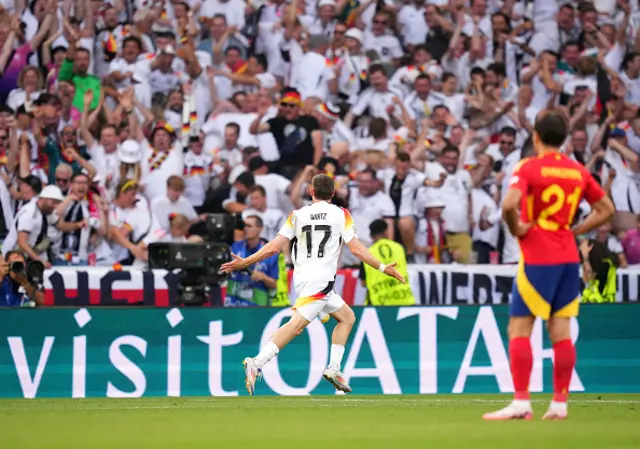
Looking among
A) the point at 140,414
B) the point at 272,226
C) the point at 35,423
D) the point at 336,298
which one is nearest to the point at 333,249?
the point at 336,298

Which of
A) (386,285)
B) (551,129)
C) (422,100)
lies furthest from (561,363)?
(422,100)

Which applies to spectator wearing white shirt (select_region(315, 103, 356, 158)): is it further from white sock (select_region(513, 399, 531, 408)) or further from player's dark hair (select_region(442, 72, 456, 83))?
white sock (select_region(513, 399, 531, 408))

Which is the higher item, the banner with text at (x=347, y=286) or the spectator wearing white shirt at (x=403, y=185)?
the spectator wearing white shirt at (x=403, y=185)

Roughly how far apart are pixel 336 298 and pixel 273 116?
8.46 m

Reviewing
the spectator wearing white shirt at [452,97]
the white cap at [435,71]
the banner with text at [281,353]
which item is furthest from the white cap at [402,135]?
the banner with text at [281,353]

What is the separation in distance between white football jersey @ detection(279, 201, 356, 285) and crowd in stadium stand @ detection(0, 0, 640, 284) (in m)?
5.33

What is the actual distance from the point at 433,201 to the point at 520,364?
33.0ft

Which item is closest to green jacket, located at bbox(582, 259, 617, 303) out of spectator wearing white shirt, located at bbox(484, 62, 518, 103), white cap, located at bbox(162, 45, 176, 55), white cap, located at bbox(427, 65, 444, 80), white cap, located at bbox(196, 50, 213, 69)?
spectator wearing white shirt, located at bbox(484, 62, 518, 103)

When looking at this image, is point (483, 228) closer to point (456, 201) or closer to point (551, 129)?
point (456, 201)

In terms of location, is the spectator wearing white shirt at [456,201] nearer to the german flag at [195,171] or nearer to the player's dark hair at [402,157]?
the player's dark hair at [402,157]

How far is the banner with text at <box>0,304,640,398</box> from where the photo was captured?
14.2 m

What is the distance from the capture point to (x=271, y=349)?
11523 millimetres

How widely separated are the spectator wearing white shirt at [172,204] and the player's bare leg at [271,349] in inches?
276

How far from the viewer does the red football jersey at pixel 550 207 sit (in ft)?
29.5
